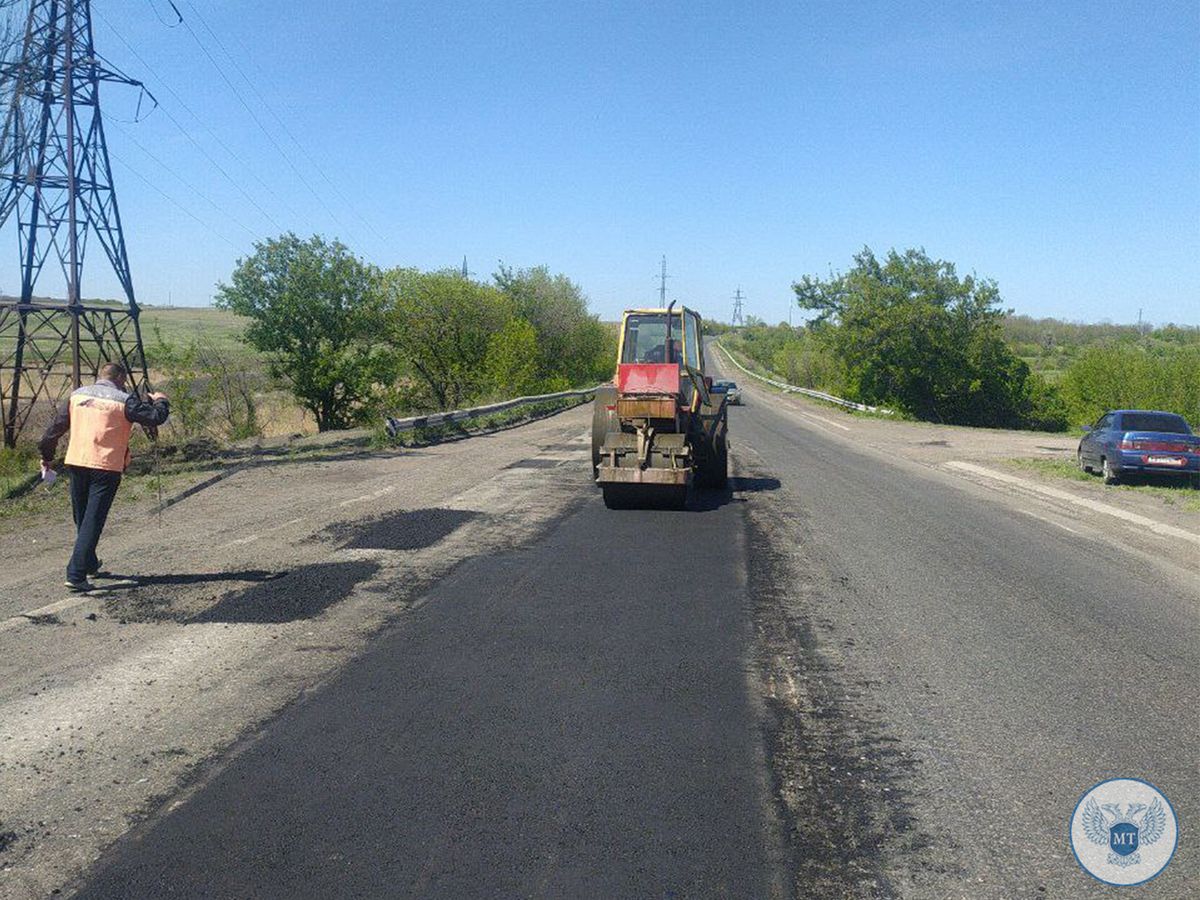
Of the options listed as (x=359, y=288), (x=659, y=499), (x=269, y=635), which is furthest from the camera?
(x=359, y=288)

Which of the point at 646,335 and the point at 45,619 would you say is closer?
the point at 45,619

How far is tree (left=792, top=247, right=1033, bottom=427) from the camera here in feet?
157

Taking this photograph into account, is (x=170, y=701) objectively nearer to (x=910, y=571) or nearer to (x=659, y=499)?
(x=910, y=571)

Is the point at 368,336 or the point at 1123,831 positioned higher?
the point at 368,336

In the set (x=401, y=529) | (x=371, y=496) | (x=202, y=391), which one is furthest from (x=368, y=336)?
(x=401, y=529)

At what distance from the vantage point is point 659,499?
12234 millimetres

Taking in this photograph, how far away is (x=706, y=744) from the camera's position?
14.8 feet

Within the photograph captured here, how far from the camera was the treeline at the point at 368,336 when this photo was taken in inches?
1273

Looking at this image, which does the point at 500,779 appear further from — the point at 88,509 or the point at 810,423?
the point at 810,423

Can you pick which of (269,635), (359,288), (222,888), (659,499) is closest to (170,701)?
(269,635)

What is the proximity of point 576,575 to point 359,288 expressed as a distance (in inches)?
1105

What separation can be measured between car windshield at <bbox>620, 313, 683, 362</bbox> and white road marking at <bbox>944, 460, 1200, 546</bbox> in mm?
7036

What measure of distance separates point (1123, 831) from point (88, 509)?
737cm

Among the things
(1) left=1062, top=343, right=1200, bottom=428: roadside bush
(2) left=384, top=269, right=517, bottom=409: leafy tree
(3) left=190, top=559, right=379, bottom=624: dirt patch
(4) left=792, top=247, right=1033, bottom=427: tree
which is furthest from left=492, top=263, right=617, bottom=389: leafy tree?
(3) left=190, top=559, right=379, bottom=624: dirt patch
